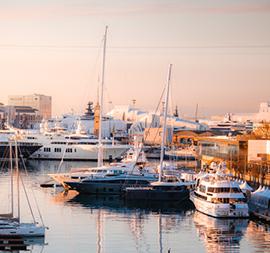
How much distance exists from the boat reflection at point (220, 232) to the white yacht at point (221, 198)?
28cm

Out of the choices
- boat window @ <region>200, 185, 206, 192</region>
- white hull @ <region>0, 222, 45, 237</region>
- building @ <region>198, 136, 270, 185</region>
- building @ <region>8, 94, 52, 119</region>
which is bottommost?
white hull @ <region>0, 222, 45, 237</region>

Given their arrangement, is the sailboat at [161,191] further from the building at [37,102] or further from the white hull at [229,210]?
the building at [37,102]

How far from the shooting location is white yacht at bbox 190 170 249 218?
78.9 feet

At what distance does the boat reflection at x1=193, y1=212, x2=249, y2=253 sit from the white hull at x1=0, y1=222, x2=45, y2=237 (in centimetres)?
423

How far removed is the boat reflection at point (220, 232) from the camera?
65.2ft

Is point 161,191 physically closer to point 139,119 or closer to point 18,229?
point 18,229

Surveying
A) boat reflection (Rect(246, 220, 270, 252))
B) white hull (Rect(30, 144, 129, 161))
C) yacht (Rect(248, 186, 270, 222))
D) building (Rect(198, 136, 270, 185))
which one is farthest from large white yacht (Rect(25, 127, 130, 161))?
boat reflection (Rect(246, 220, 270, 252))

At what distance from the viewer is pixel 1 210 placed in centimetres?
2470

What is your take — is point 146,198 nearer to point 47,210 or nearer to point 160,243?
point 47,210

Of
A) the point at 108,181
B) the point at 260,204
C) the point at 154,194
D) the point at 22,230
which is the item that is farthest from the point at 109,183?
the point at 22,230

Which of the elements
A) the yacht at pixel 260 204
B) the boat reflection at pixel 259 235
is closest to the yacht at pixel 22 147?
the yacht at pixel 260 204

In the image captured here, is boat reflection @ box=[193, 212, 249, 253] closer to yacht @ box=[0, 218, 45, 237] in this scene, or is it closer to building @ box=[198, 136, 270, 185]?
yacht @ box=[0, 218, 45, 237]

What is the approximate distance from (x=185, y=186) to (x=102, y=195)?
3.36 metres

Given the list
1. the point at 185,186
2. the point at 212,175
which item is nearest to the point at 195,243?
the point at 212,175
